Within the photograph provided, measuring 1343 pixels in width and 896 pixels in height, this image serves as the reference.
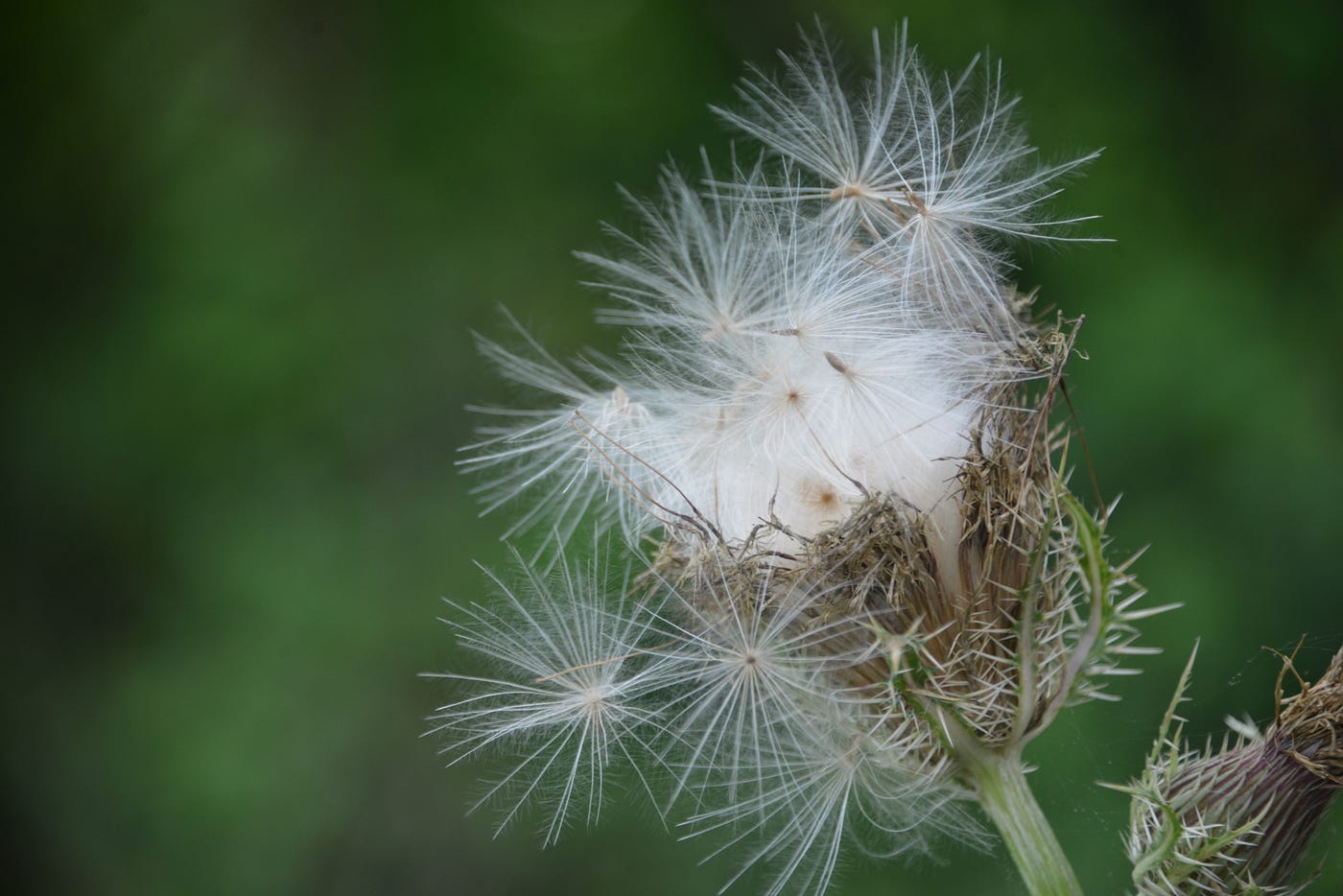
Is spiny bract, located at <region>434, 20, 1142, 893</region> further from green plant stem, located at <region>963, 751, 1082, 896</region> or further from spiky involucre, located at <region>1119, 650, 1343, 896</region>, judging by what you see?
spiky involucre, located at <region>1119, 650, 1343, 896</region>

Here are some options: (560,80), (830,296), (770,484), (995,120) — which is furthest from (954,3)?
(770,484)

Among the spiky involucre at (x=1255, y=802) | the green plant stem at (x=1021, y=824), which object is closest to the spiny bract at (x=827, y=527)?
the green plant stem at (x=1021, y=824)

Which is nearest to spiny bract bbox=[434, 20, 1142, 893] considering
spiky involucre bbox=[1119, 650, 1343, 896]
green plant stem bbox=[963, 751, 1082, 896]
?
green plant stem bbox=[963, 751, 1082, 896]

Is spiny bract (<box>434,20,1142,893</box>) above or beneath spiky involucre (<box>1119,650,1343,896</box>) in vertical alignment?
above

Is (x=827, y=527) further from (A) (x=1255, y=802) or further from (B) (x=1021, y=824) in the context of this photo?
(A) (x=1255, y=802)

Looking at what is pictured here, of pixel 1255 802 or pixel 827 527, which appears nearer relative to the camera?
pixel 1255 802

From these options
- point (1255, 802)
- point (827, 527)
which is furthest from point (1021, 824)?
point (827, 527)

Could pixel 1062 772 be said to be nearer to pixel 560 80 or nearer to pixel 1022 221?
pixel 1022 221

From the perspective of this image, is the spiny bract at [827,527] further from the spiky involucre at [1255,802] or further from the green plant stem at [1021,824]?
the spiky involucre at [1255,802]
